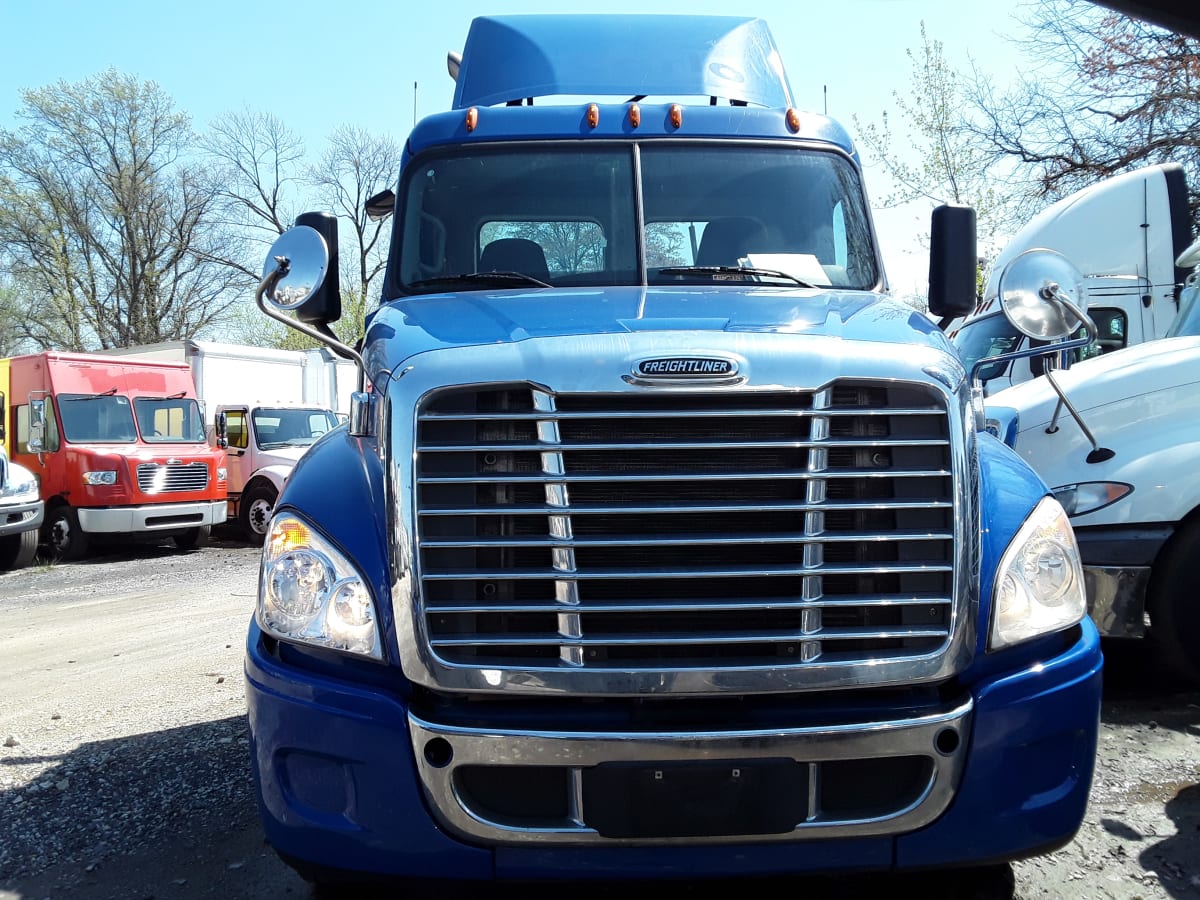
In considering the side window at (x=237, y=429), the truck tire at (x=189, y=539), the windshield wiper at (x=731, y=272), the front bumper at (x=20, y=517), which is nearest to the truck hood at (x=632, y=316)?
A: the windshield wiper at (x=731, y=272)

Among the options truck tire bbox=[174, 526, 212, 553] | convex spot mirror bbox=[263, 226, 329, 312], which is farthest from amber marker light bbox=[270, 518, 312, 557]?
truck tire bbox=[174, 526, 212, 553]

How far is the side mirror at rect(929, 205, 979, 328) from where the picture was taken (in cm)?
407

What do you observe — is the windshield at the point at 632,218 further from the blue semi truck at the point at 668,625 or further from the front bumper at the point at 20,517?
the front bumper at the point at 20,517

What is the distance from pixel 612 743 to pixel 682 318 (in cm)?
116

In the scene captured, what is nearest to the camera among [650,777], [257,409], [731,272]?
[650,777]

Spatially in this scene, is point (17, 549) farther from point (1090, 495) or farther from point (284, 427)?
point (1090, 495)

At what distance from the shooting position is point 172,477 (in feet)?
50.1

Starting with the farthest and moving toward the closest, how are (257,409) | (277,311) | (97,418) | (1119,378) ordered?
(257,409)
(97,418)
(1119,378)
(277,311)

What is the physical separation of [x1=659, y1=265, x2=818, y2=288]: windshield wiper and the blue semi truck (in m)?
0.98

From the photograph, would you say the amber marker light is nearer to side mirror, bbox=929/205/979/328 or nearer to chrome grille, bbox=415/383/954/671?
chrome grille, bbox=415/383/954/671

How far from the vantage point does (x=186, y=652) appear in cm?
691

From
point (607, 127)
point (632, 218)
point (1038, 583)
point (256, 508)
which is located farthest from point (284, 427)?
point (1038, 583)

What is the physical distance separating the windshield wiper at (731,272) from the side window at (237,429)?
14.7 metres

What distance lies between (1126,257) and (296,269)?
7.76m
